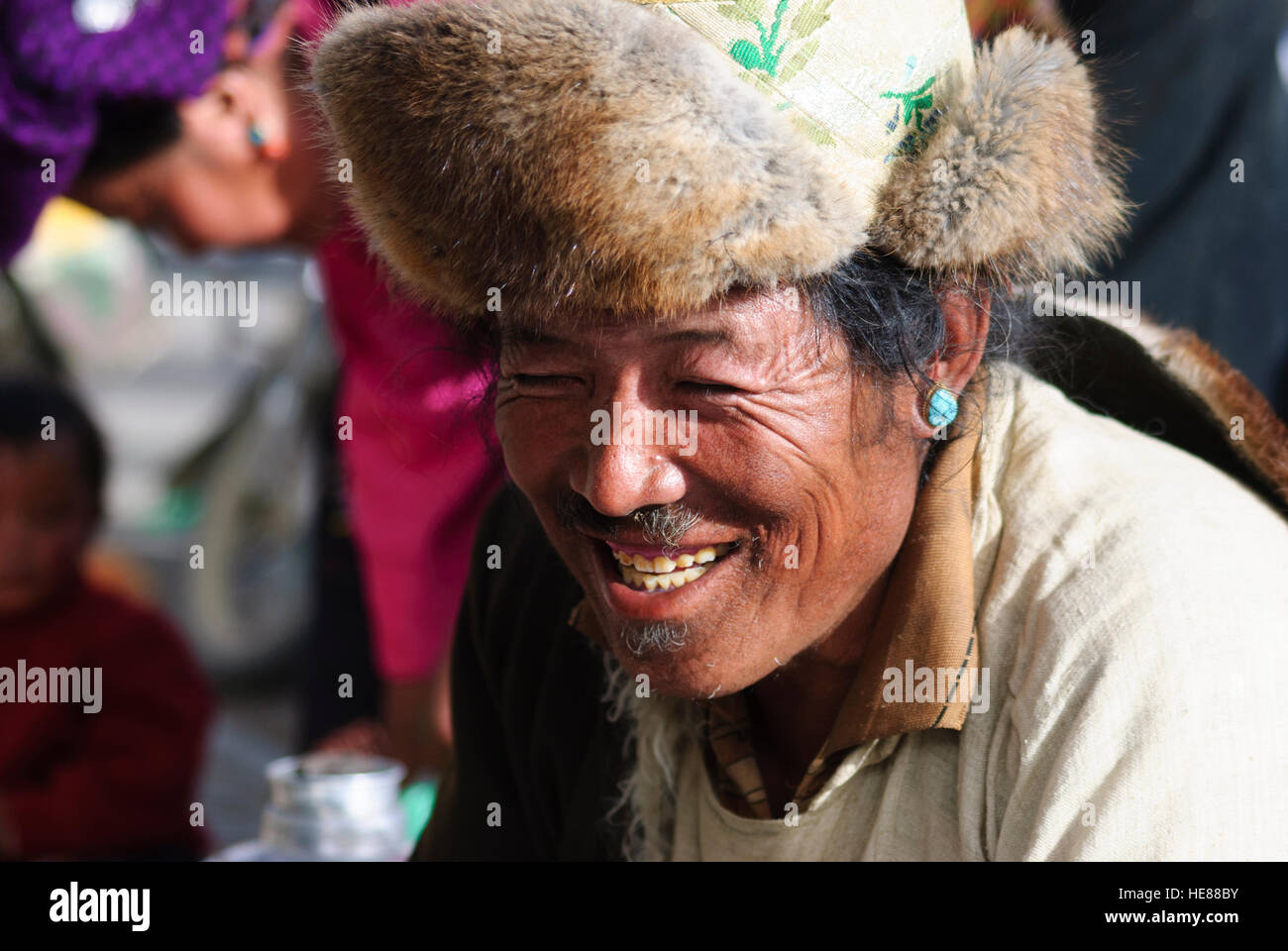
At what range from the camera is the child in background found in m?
3.46

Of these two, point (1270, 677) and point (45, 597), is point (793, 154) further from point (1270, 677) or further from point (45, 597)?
point (45, 597)

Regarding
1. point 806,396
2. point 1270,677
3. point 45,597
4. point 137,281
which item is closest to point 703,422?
point 806,396

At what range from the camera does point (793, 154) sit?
1233 mm

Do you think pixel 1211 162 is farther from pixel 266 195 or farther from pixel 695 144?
pixel 266 195

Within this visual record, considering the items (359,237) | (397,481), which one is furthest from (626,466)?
(397,481)

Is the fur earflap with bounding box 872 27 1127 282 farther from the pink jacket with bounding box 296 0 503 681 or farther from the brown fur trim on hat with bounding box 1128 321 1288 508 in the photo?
the pink jacket with bounding box 296 0 503 681

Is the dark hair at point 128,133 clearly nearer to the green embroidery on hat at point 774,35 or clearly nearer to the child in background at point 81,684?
the child in background at point 81,684

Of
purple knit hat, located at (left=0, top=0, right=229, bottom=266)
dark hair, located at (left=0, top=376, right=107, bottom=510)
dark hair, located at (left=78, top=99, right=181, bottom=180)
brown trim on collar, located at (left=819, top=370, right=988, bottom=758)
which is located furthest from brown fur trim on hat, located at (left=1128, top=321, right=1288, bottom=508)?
dark hair, located at (left=0, top=376, right=107, bottom=510)

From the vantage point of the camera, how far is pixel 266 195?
311 centimetres

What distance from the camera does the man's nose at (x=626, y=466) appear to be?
4.34 ft

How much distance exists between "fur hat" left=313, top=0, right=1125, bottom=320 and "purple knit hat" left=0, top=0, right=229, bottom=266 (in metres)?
1.48

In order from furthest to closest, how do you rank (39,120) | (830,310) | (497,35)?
(39,120), (830,310), (497,35)

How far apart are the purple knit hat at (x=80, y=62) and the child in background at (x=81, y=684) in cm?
140

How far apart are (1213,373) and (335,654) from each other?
2.89m
